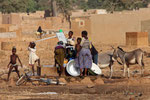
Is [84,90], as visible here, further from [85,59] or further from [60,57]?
[60,57]

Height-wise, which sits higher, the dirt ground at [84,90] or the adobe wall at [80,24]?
the adobe wall at [80,24]

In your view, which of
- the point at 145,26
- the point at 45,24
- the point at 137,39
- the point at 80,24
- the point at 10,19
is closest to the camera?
the point at 137,39

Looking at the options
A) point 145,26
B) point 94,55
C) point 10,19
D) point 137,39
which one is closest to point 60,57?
point 94,55

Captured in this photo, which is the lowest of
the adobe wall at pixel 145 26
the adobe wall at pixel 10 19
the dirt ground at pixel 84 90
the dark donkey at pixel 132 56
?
the dirt ground at pixel 84 90

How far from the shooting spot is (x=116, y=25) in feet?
95.6

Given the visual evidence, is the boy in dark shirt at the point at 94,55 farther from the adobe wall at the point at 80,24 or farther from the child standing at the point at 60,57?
the adobe wall at the point at 80,24

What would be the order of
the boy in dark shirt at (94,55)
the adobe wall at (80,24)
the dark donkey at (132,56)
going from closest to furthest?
the boy in dark shirt at (94,55), the dark donkey at (132,56), the adobe wall at (80,24)

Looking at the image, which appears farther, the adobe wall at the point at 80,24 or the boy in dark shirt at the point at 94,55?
the adobe wall at the point at 80,24

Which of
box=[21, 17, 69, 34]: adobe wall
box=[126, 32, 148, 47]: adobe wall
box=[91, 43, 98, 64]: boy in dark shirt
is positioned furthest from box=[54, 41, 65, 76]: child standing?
box=[21, 17, 69, 34]: adobe wall

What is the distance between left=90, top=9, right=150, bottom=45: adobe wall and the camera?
28578 mm

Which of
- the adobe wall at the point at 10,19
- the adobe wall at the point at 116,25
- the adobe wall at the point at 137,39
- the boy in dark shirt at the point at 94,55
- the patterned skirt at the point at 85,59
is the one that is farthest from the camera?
the adobe wall at the point at 10,19

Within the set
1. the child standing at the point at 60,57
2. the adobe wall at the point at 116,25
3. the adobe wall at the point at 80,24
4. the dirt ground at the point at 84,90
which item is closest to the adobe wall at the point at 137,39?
the adobe wall at the point at 116,25

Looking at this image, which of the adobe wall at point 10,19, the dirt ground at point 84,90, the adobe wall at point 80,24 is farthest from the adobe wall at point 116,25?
the adobe wall at point 10,19

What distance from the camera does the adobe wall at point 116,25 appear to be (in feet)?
93.8
